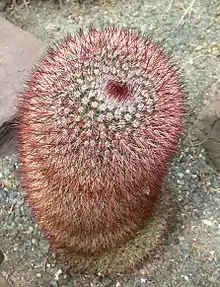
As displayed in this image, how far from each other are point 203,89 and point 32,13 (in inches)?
39.4

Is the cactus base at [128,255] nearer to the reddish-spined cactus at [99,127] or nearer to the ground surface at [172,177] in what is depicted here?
the ground surface at [172,177]

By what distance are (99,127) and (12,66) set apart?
3.86ft

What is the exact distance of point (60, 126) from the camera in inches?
79.3

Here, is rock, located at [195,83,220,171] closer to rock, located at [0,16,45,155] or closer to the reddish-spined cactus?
the reddish-spined cactus

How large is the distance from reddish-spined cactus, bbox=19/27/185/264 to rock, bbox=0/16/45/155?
22.8 inches

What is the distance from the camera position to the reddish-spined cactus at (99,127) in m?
1.98

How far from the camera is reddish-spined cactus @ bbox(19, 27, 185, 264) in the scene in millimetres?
1983

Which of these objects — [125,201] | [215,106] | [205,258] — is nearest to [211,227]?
[205,258]

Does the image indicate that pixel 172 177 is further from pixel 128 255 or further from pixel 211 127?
pixel 128 255

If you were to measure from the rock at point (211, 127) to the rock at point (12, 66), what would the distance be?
0.72 metres

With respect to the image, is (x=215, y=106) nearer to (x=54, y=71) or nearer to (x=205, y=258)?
(x=205, y=258)

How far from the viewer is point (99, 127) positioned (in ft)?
6.46

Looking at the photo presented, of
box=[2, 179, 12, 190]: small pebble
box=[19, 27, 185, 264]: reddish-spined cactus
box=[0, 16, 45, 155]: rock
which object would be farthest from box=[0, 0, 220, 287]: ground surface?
box=[19, 27, 185, 264]: reddish-spined cactus

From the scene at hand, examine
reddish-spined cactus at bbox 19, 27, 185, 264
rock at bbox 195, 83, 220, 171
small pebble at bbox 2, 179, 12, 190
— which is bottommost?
small pebble at bbox 2, 179, 12, 190
